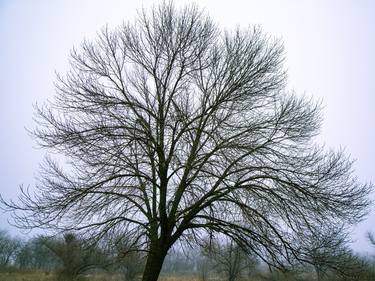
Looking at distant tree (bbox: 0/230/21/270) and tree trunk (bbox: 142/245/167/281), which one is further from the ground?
distant tree (bbox: 0/230/21/270)

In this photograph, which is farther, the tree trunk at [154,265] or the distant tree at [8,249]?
the distant tree at [8,249]

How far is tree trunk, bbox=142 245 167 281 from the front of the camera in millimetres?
9508

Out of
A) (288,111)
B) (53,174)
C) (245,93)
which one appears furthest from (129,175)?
(288,111)

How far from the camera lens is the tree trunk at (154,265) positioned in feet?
31.2

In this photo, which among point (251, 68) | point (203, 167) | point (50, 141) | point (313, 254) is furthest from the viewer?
point (251, 68)

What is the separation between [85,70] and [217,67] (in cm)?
437

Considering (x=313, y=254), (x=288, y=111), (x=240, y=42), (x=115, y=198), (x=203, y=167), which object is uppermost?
(x=240, y=42)

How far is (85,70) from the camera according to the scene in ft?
37.6

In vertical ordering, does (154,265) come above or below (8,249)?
below

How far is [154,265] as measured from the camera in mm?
9562

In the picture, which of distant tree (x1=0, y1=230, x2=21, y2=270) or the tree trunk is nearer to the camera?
the tree trunk

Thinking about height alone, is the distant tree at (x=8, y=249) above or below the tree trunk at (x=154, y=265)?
above

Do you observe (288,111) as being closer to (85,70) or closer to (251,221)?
(251,221)

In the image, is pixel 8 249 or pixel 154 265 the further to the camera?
pixel 8 249
